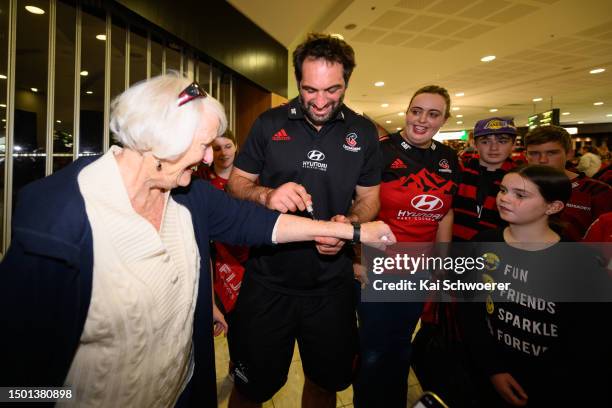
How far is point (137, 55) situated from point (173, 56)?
1.57 ft

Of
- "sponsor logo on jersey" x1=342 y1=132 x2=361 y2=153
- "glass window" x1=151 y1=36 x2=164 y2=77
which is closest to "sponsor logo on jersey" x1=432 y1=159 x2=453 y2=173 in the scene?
"sponsor logo on jersey" x1=342 y1=132 x2=361 y2=153

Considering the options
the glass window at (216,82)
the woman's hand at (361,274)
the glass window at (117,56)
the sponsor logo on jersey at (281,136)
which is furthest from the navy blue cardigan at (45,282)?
the glass window at (216,82)

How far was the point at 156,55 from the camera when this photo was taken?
391 cm

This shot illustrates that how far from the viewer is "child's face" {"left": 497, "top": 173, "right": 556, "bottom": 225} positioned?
66.1 inches

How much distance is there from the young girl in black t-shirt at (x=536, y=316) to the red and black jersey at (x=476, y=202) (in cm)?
36

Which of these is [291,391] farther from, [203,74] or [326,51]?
[203,74]

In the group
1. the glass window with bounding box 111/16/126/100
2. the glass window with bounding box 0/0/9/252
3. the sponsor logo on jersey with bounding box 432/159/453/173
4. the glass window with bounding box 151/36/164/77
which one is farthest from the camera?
the glass window with bounding box 151/36/164/77

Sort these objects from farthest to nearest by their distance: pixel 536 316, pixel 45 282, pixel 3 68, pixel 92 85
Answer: pixel 92 85 < pixel 3 68 < pixel 536 316 < pixel 45 282

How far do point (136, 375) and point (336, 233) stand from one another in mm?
873

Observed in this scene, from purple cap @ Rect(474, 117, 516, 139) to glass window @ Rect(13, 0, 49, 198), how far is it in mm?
3604

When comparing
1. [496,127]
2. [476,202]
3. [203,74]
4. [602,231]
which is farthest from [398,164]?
[203,74]

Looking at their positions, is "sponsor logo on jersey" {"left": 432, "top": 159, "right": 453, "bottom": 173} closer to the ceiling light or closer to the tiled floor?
the tiled floor

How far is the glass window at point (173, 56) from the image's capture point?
398 cm

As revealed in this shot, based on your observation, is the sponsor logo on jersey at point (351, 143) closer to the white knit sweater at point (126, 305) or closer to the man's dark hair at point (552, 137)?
the white knit sweater at point (126, 305)
